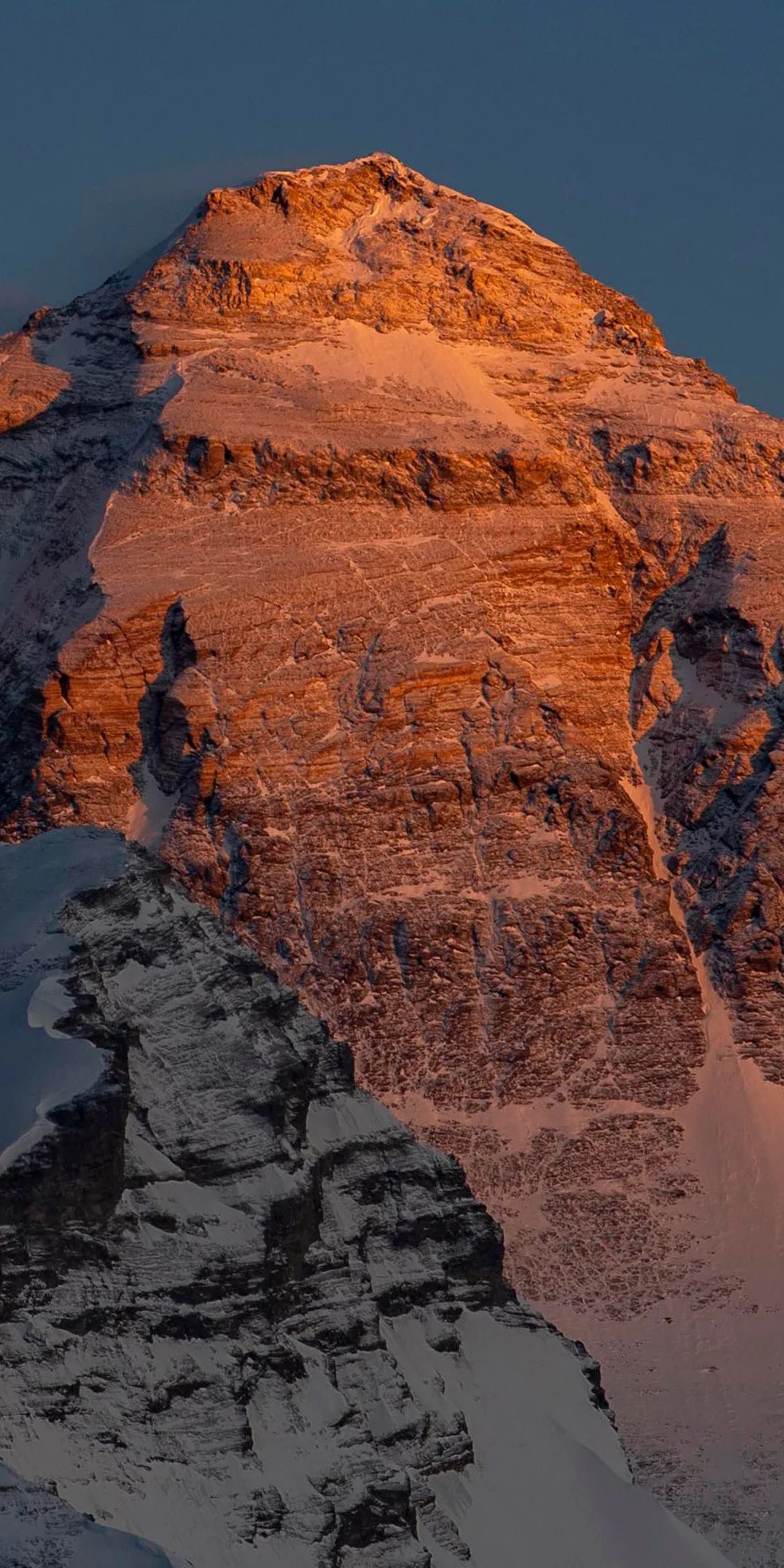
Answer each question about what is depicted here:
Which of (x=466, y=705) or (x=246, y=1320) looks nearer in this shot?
(x=246, y=1320)

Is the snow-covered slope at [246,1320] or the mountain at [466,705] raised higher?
the mountain at [466,705]

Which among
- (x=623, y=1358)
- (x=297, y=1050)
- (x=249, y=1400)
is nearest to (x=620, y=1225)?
(x=623, y=1358)

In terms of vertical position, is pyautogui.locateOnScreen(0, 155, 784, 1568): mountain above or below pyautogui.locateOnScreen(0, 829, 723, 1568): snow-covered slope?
above

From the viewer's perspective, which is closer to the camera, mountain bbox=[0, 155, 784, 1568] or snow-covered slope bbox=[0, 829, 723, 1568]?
snow-covered slope bbox=[0, 829, 723, 1568]

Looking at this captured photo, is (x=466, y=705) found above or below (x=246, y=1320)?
above

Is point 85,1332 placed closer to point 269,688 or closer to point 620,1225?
point 620,1225

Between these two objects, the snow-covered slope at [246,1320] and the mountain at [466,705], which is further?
the mountain at [466,705]
